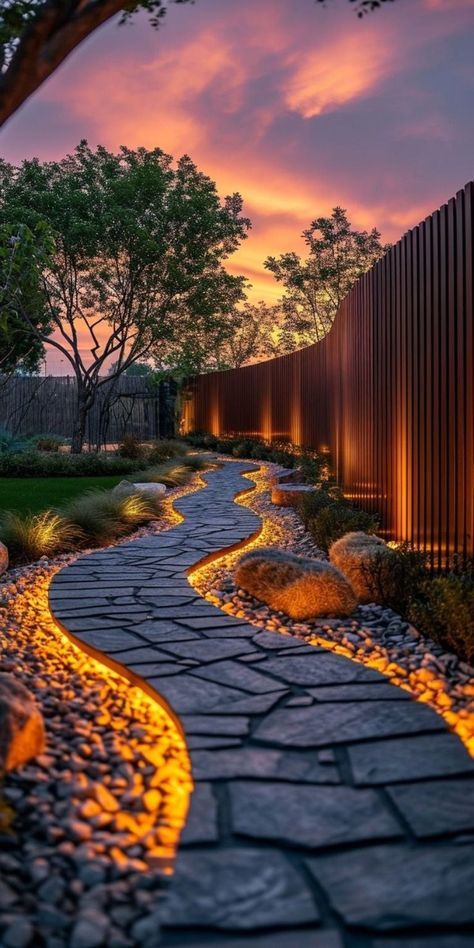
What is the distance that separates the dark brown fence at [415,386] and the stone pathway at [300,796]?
1.66 meters

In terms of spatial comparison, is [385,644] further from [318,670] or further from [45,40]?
[45,40]

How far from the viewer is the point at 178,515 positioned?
28.9 feet

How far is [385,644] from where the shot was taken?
3.85 metres

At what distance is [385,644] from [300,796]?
66.8 inches

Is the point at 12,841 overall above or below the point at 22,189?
below

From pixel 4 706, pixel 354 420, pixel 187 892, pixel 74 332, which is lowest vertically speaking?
pixel 187 892

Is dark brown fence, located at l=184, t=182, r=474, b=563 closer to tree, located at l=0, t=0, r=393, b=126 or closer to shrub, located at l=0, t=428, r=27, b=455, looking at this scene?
tree, located at l=0, t=0, r=393, b=126

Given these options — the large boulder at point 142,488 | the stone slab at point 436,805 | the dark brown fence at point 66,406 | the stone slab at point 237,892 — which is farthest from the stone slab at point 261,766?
the dark brown fence at point 66,406

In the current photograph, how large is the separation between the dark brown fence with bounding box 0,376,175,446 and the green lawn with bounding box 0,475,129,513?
927 cm

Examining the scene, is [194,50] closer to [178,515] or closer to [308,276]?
[178,515]

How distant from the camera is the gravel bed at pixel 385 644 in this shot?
122 inches

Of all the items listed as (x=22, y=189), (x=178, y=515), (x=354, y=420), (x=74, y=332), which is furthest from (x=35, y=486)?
(x=22, y=189)

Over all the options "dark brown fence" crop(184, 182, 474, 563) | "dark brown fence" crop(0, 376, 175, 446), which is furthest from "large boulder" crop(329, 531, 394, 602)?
"dark brown fence" crop(0, 376, 175, 446)

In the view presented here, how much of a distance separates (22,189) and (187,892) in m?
16.6
